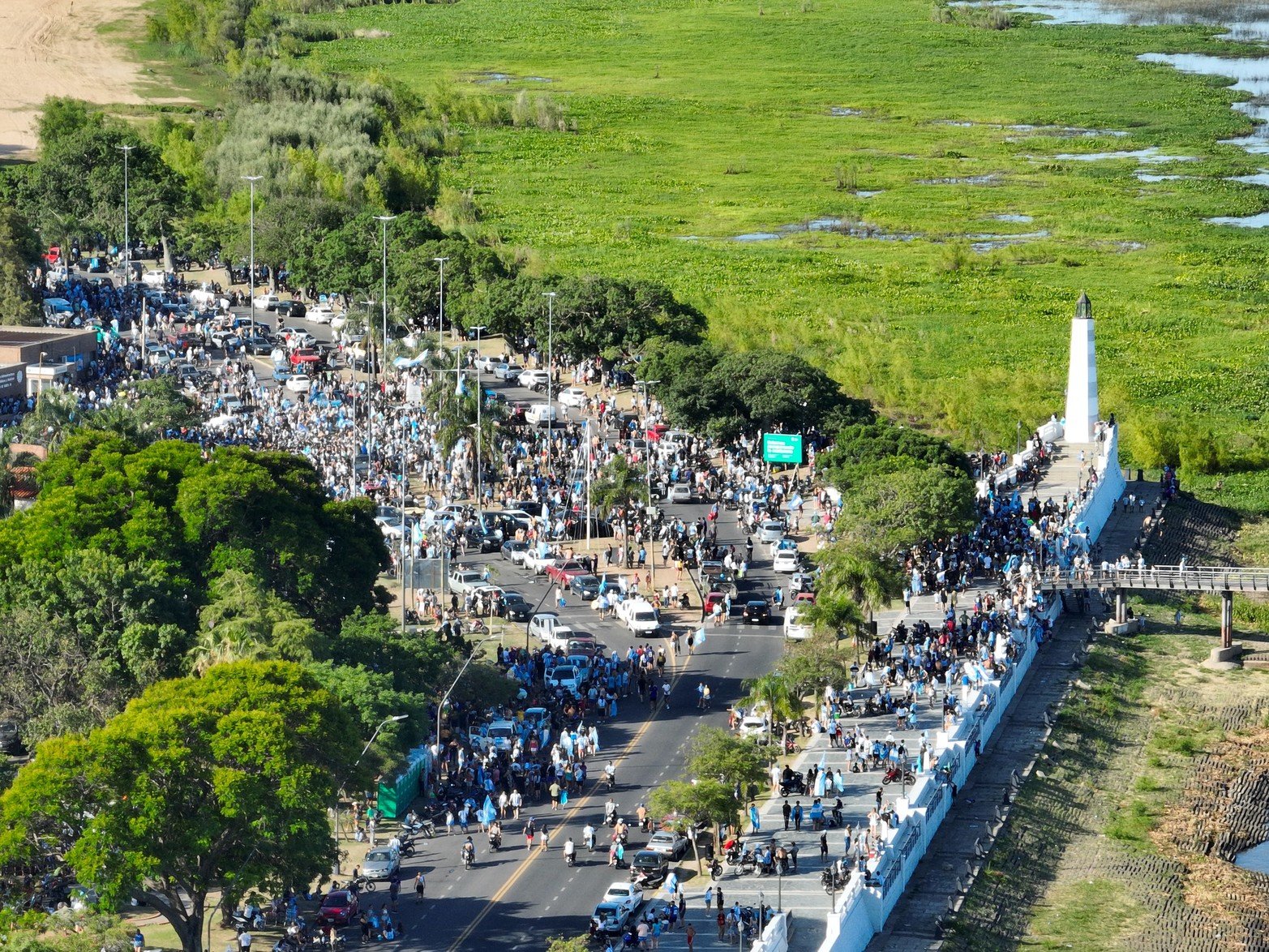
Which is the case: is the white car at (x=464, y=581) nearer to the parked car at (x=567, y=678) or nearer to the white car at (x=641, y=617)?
the white car at (x=641, y=617)

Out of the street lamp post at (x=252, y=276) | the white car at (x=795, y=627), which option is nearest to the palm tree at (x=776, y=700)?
the white car at (x=795, y=627)

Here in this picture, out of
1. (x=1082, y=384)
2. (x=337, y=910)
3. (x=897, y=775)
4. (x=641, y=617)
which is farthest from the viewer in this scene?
(x=1082, y=384)

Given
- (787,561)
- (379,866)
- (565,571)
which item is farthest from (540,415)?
(379,866)

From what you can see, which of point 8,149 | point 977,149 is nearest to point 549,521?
point 8,149

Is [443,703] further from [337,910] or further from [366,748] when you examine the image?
[337,910]

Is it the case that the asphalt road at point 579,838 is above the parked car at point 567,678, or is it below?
below

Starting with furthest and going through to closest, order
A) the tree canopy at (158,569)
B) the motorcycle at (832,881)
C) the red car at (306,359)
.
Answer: the red car at (306,359), the tree canopy at (158,569), the motorcycle at (832,881)
